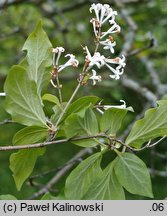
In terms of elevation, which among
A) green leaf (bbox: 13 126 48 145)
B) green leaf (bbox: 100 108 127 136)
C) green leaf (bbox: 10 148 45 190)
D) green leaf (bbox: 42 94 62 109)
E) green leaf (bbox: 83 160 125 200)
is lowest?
green leaf (bbox: 83 160 125 200)

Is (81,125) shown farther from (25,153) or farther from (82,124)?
(25,153)

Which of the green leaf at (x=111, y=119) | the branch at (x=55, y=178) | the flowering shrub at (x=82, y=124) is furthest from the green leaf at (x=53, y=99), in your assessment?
the branch at (x=55, y=178)

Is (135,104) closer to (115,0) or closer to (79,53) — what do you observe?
(79,53)

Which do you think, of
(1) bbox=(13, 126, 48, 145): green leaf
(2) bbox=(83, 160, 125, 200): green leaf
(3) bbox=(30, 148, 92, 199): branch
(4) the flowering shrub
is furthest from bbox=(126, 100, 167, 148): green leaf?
(3) bbox=(30, 148, 92, 199): branch

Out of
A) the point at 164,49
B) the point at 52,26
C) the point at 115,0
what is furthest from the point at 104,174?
the point at 52,26

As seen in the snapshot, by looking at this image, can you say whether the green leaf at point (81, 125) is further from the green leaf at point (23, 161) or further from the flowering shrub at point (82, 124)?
the green leaf at point (23, 161)

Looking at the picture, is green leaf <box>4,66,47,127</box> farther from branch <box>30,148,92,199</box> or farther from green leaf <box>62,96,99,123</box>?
branch <box>30,148,92,199</box>
